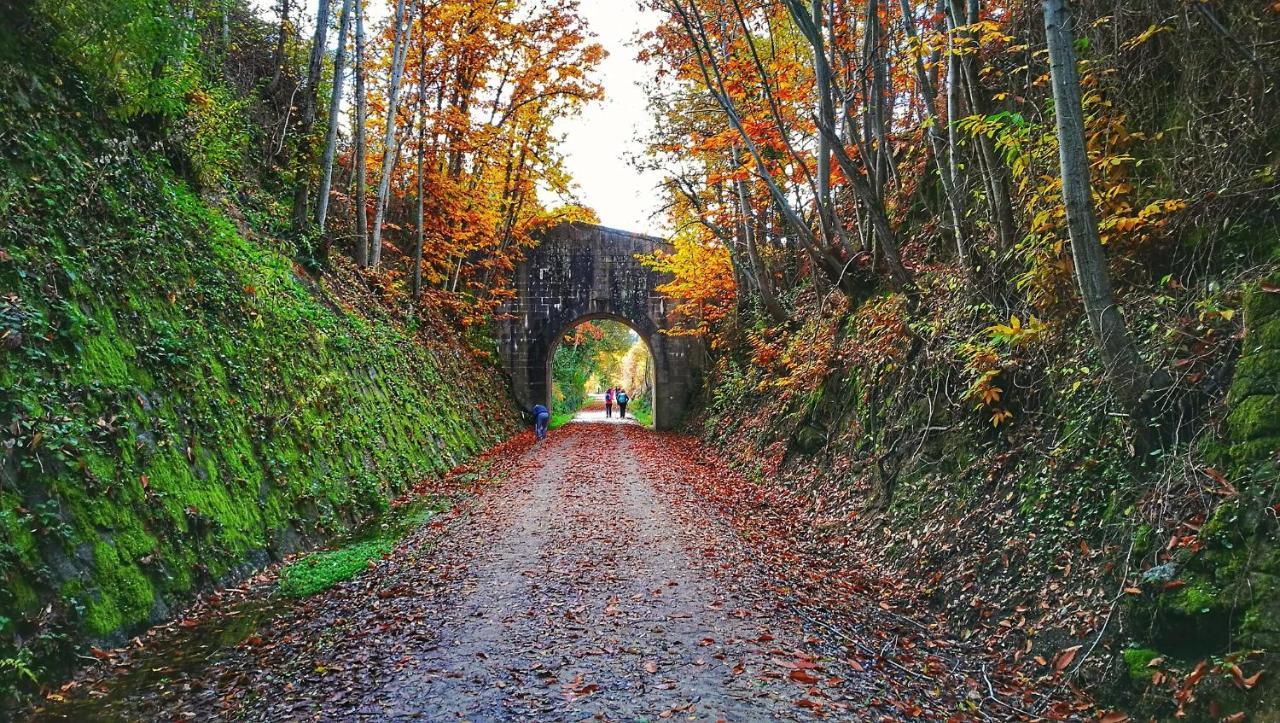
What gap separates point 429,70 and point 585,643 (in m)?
15.9

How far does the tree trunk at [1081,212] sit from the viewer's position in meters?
4.14

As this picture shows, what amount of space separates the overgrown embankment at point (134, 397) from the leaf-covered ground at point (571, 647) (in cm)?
49

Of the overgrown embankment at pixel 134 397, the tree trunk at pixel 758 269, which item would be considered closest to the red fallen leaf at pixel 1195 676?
the overgrown embankment at pixel 134 397

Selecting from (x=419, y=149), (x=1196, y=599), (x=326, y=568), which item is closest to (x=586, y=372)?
(x=419, y=149)

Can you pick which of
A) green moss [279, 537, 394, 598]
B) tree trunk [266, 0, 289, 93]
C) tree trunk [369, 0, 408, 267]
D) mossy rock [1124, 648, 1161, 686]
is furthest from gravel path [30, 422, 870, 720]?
tree trunk [266, 0, 289, 93]

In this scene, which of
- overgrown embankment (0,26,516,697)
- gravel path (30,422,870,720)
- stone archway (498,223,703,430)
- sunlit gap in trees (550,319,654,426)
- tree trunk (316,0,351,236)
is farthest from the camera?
sunlit gap in trees (550,319,654,426)

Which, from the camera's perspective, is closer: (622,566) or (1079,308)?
(1079,308)

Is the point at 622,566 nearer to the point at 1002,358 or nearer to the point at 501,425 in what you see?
the point at 1002,358

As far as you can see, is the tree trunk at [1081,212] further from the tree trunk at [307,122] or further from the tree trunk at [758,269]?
the tree trunk at [307,122]

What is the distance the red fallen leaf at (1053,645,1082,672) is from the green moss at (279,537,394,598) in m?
5.22

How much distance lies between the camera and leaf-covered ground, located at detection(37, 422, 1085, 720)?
349 centimetres

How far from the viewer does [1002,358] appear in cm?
552

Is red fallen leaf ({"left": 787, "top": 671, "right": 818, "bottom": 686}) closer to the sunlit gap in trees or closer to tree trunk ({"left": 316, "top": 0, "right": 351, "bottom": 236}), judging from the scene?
tree trunk ({"left": 316, "top": 0, "right": 351, "bottom": 236})

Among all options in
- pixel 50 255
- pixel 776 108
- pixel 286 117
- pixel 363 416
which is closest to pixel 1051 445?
pixel 776 108
